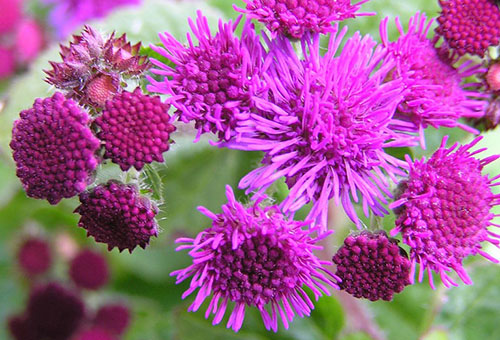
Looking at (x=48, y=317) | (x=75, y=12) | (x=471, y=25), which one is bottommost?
(x=48, y=317)

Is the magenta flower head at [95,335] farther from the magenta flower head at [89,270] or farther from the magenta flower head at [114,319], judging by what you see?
the magenta flower head at [89,270]

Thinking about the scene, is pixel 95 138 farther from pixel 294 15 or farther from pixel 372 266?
pixel 372 266

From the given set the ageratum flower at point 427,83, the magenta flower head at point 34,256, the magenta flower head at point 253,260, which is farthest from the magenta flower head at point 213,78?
the magenta flower head at point 34,256

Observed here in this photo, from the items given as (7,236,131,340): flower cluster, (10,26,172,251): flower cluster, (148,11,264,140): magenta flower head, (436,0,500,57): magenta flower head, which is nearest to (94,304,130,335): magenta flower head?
(7,236,131,340): flower cluster

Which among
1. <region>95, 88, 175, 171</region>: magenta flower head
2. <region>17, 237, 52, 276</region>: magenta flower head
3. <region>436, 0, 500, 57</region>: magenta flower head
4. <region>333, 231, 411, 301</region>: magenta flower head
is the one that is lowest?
<region>17, 237, 52, 276</region>: magenta flower head

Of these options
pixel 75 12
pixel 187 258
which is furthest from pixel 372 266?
pixel 75 12

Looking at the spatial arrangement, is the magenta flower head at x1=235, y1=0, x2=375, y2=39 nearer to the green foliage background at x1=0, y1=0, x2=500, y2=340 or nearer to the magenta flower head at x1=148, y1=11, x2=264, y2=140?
the magenta flower head at x1=148, y1=11, x2=264, y2=140

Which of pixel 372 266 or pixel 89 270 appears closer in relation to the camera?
pixel 372 266
